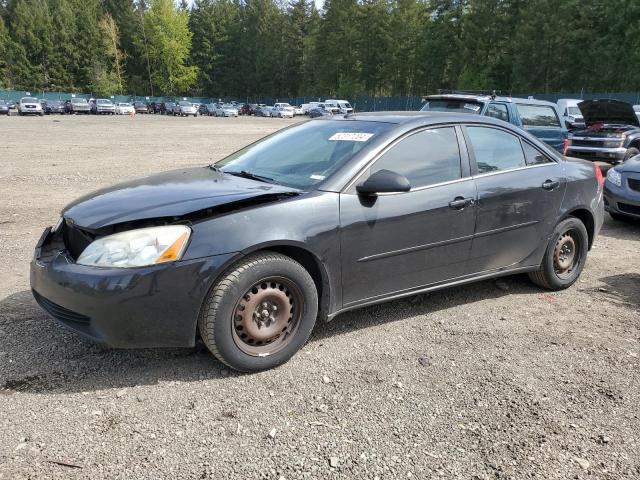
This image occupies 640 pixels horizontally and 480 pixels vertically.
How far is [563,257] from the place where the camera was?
16.3 ft

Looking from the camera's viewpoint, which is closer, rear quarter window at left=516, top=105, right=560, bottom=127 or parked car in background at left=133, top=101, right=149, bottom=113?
rear quarter window at left=516, top=105, right=560, bottom=127

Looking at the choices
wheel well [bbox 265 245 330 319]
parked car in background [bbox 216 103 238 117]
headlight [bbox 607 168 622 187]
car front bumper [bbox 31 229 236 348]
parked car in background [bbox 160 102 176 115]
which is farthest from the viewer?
parked car in background [bbox 160 102 176 115]

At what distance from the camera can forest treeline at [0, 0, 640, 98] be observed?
5734 centimetres

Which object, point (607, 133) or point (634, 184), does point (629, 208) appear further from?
point (607, 133)

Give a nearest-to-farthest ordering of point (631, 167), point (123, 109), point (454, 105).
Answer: point (631, 167) → point (454, 105) → point (123, 109)

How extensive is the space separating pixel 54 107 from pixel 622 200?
59821 millimetres

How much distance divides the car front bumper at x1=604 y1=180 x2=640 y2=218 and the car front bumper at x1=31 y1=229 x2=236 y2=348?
21.7ft

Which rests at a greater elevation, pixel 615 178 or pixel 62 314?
pixel 615 178

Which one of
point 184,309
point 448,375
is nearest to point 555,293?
point 448,375

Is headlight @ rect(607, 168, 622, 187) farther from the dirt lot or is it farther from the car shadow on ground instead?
the car shadow on ground

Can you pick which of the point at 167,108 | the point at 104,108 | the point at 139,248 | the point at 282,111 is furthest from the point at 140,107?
the point at 139,248

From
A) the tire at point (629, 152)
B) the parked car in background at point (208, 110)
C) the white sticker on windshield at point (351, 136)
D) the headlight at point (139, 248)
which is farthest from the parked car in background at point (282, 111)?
the headlight at point (139, 248)

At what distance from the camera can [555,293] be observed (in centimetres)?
493

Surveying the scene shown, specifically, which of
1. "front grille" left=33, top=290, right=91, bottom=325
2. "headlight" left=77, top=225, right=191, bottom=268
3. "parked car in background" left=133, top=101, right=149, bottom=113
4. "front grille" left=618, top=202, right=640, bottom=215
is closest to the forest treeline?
"parked car in background" left=133, top=101, right=149, bottom=113
